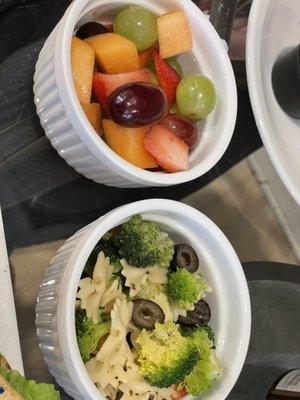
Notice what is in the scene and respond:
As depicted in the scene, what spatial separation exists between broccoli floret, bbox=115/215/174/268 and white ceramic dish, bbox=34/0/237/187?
3.0 inches

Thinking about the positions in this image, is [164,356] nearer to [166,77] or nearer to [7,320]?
[7,320]

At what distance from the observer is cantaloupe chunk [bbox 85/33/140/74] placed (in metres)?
1.21

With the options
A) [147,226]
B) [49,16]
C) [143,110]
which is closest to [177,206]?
[147,226]

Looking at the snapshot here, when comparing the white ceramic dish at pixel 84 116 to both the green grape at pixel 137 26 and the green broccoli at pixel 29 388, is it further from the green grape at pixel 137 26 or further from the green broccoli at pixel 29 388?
Result: the green broccoli at pixel 29 388

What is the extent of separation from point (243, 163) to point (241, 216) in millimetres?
119

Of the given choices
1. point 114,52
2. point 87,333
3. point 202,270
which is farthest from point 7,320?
point 114,52

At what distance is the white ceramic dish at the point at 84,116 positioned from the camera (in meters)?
1.14

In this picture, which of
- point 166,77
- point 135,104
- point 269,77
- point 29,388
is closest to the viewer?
point 29,388

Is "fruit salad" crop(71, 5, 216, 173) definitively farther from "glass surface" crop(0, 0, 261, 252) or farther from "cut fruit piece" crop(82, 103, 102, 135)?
"glass surface" crop(0, 0, 261, 252)

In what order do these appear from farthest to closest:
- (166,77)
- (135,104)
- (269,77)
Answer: (269,77)
(166,77)
(135,104)

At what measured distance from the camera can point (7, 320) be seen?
1246 millimetres

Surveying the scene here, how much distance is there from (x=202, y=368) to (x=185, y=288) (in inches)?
5.7

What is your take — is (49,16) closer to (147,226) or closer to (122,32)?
(122,32)

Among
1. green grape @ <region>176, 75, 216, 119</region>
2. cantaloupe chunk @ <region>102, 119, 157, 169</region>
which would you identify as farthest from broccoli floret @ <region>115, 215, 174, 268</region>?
green grape @ <region>176, 75, 216, 119</region>
